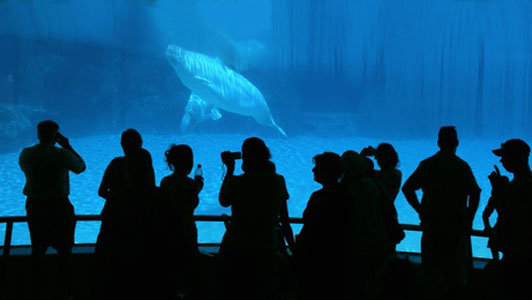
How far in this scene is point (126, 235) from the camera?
6.41ft

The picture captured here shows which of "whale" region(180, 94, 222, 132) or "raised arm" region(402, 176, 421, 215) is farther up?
"whale" region(180, 94, 222, 132)

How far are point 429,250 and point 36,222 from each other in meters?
2.79

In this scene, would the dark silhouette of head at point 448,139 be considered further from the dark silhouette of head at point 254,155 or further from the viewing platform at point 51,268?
the dark silhouette of head at point 254,155

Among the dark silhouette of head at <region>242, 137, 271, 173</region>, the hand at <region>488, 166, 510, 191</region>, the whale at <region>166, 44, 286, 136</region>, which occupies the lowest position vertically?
the dark silhouette of head at <region>242, 137, 271, 173</region>

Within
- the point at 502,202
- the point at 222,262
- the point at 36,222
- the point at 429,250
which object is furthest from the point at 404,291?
the point at 36,222

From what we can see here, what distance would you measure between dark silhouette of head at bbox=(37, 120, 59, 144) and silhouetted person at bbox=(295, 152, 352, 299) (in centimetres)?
202

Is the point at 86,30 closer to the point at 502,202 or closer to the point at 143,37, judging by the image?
the point at 143,37

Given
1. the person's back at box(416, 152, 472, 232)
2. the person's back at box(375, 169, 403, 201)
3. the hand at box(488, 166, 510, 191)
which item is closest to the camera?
the hand at box(488, 166, 510, 191)

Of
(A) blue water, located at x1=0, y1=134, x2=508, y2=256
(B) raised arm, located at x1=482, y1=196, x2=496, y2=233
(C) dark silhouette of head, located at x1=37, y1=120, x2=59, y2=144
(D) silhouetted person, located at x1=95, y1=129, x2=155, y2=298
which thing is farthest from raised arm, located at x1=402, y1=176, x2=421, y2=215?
(A) blue water, located at x1=0, y1=134, x2=508, y2=256

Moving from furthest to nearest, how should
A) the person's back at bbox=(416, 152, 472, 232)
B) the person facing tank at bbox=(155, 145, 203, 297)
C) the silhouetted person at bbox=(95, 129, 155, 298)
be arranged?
the person's back at bbox=(416, 152, 472, 232) → the person facing tank at bbox=(155, 145, 203, 297) → the silhouetted person at bbox=(95, 129, 155, 298)

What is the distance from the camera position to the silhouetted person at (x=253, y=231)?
2.21 meters

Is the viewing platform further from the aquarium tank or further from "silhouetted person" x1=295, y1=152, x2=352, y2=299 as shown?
the aquarium tank

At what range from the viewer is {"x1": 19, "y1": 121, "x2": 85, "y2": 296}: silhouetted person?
2.86 m

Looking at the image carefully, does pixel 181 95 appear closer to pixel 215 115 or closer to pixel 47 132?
pixel 215 115
